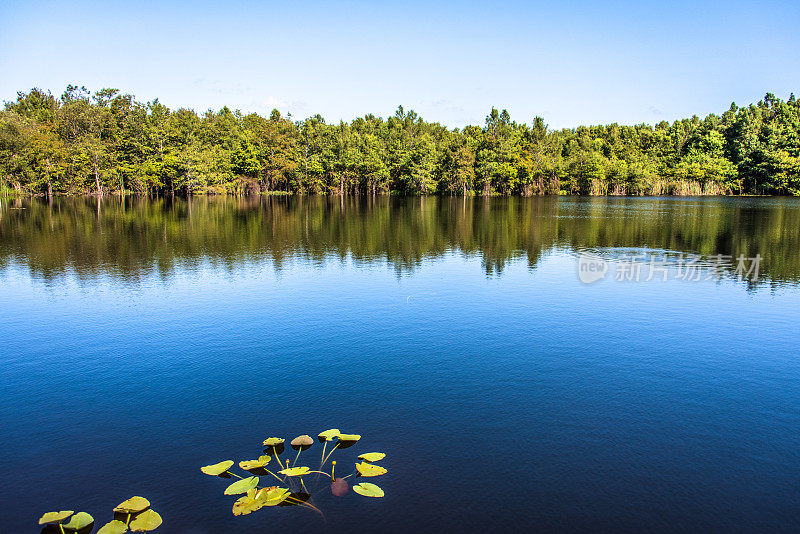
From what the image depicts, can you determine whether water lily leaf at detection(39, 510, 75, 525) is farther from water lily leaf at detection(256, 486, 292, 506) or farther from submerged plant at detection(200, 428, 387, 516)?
water lily leaf at detection(256, 486, 292, 506)

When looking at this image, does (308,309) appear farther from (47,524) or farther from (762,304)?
(762,304)

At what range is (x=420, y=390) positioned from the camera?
38.2 feet

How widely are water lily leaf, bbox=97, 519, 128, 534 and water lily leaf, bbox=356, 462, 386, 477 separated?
3.43m

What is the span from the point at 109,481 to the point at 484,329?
1098cm

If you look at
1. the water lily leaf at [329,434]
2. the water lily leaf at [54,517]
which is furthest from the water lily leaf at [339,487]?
the water lily leaf at [54,517]

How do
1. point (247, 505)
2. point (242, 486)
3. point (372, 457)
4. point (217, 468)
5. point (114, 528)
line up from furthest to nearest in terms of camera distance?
point (372, 457) < point (217, 468) < point (242, 486) < point (247, 505) < point (114, 528)

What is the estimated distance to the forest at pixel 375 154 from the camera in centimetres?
8594

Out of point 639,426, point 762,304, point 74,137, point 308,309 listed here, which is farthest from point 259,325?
point 74,137

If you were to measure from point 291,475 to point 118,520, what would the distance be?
2.49 meters

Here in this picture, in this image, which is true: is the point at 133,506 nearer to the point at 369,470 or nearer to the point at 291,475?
the point at 291,475

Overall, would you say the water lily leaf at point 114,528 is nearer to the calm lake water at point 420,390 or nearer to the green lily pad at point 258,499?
the calm lake water at point 420,390

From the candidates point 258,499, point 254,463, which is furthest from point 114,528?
point 254,463

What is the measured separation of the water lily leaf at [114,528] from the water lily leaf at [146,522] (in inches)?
4.5

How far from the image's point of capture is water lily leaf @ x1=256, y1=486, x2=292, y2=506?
767 centimetres
